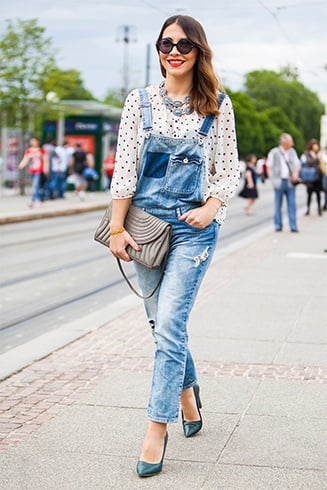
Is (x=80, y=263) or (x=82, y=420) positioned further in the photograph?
(x=80, y=263)

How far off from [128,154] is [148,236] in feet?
1.22

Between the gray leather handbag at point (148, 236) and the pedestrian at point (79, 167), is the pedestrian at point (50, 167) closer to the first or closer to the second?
the pedestrian at point (79, 167)

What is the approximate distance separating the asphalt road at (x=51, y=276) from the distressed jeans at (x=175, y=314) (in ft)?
11.3

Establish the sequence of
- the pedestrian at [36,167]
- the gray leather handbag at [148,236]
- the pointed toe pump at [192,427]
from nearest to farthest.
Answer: the gray leather handbag at [148,236] → the pointed toe pump at [192,427] → the pedestrian at [36,167]

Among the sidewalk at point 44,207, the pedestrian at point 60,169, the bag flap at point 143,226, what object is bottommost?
the sidewalk at point 44,207

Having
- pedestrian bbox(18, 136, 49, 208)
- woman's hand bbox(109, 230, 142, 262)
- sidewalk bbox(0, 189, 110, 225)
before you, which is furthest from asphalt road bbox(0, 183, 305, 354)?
pedestrian bbox(18, 136, 49, 208)

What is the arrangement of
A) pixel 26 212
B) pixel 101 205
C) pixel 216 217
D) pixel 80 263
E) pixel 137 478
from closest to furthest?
pixel 137 478 < pixel 216 217 < pixel 80 263 < pixel 26 212 < pixel 101 205

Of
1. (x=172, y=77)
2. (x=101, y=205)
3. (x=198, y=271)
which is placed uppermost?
(x=172, y=77)

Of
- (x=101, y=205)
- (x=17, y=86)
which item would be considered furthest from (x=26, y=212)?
(x=17, y=86)

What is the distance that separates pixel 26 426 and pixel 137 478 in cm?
106

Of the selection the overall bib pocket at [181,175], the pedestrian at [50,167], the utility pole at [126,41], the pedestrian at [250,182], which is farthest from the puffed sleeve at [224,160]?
the utility pole at [126,41]

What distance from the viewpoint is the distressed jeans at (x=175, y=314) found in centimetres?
480

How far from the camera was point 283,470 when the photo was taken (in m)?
4.75

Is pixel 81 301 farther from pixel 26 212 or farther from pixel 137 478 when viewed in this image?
pixel 26 212
